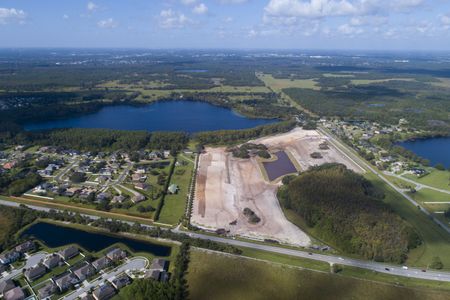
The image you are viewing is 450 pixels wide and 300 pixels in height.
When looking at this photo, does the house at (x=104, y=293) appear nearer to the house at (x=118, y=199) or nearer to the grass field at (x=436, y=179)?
the house at (x=118, y=199)

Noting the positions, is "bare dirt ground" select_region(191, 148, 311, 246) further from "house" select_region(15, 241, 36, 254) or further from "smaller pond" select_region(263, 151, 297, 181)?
"house" select_region(15, 241, 36, 254)

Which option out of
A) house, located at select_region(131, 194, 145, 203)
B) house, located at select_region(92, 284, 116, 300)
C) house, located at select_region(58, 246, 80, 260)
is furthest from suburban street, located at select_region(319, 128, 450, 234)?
house, located at select_region(58, 246, 80, 260)

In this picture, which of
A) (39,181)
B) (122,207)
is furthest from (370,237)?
(39,181)

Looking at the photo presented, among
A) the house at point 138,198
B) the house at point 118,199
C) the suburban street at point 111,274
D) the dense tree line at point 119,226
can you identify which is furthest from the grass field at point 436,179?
the house at point 118,199

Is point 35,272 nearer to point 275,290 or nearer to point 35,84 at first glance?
point 275,290

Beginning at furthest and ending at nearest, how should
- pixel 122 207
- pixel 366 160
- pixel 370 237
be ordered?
pixel 366 160
pixel 122 207
pixel 370 237

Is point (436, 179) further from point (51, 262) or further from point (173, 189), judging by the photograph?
→ point (51, 262)

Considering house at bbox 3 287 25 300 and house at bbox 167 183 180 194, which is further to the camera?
house at bbox 167 183 180 194

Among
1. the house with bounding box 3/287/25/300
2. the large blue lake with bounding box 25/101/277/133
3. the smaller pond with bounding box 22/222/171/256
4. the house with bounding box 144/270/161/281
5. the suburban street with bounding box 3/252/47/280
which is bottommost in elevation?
the smaller pond with bounding box 22/222/171/256
